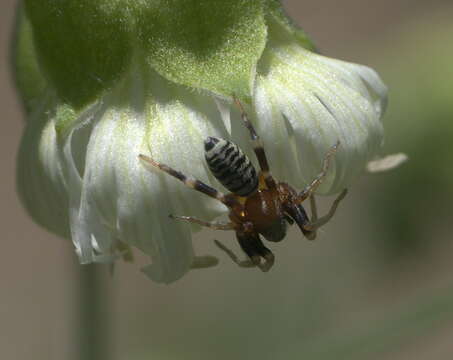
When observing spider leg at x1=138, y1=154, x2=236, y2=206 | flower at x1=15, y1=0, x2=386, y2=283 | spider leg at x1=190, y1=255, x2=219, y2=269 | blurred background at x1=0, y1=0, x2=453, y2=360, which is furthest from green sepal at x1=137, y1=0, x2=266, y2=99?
blurred background at x1=0, y1=0, x2=453, y2=360

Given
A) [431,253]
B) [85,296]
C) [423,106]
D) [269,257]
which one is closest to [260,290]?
[431,253]

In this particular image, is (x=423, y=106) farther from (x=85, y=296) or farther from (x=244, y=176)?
(x=244, y=176)

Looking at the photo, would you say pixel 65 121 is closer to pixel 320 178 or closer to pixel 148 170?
→ pixel 148 170

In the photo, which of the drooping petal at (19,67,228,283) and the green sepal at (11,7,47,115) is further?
the green sepal at (11,7,47,115)

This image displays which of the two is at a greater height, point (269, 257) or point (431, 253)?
point (269, 257)

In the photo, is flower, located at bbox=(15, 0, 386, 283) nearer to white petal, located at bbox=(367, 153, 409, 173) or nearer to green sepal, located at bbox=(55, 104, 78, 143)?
green sepal, located at bbox=(55, 104, 78, 143)

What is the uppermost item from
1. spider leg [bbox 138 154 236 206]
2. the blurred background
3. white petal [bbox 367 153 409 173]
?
white petal [bbox 367 153 409 173]

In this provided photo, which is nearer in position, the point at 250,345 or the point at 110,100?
the point at 110,100
